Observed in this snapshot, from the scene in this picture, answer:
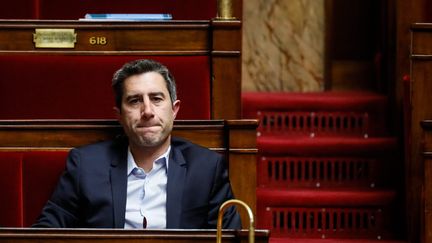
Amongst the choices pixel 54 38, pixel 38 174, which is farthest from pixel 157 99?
pixel 54 38

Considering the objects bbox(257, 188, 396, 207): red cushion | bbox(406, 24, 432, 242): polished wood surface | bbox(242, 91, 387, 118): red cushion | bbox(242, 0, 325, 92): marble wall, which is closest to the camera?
bbox(406, 24, 432, 242): polished wood surface

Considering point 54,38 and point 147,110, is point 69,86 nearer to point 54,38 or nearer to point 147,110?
point 54,38

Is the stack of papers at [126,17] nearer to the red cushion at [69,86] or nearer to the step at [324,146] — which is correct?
the red cushion at [69,86]

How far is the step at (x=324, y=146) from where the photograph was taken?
1179 millimetres

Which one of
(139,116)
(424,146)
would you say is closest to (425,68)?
(424,146)

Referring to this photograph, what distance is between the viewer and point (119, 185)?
0.85 meters

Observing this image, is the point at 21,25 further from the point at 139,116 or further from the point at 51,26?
A: the point at 139,116

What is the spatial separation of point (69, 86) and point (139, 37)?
9 cm

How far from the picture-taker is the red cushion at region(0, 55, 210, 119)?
3.44ft

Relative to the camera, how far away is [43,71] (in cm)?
105

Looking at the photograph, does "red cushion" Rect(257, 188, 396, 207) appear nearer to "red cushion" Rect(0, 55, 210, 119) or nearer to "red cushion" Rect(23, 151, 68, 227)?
"red cushion" Rect(0, 55, 210, 119)

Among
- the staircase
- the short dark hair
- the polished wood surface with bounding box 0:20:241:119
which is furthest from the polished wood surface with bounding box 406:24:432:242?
the short dark hair

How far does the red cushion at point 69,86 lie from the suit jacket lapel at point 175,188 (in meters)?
0.19

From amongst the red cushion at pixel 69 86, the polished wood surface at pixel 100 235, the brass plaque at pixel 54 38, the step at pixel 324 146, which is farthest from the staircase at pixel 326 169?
the polished wood surface at pixel 100 235
